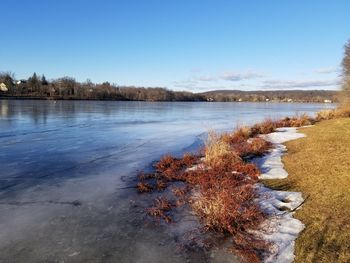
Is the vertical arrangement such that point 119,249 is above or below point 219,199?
below

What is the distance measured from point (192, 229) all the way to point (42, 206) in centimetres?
340

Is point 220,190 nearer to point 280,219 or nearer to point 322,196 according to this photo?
point 280,219

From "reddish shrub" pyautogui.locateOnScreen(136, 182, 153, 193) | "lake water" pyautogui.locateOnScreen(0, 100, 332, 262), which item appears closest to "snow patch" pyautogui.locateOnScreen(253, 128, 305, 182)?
"reddish shrub" pyautogui.locateOnScreen(136, 182, 153, 193)

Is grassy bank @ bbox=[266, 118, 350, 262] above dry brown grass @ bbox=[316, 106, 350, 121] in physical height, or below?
below

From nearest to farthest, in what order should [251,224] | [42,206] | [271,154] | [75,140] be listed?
[251,224]
[42,206]
[271,154]
[75,140]

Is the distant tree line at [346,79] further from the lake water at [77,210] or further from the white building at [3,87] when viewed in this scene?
→ the white building at [3,87]

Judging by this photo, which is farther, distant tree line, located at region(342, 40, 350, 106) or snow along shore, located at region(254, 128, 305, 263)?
distant tree line, located at region(342, 40, 350, 106)

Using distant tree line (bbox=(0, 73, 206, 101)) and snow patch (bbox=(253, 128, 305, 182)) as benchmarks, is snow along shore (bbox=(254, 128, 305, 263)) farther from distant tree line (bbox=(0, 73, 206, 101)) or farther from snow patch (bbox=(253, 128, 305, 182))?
distant tree line (bbox=(0, 73, 206, 101))

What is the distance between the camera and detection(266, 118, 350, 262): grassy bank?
534 cm

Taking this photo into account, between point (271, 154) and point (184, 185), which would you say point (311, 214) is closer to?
point (184, 185)

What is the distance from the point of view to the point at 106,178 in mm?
10297

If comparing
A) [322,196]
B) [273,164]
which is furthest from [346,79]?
[322,196]

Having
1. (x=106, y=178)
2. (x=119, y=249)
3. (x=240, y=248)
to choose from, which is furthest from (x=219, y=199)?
(x=106, y=178)

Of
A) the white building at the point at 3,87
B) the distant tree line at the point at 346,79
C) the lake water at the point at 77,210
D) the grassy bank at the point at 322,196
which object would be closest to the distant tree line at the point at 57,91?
the white building at the point at 3,87
